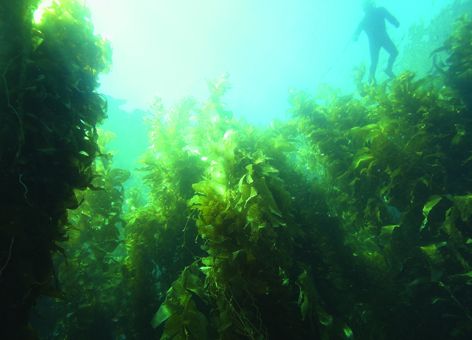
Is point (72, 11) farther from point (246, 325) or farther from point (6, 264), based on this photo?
point (246, 325)

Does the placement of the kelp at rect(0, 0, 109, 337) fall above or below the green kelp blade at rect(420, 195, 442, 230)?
above

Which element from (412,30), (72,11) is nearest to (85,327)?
(72,11)

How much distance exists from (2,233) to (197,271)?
1.85 meters

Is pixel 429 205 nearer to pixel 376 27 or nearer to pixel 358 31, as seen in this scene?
pixel 358 31

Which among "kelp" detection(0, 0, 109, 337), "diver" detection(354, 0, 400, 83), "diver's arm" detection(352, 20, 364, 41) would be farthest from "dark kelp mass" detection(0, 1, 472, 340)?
"diver" detection(354, 0, 400, 83)

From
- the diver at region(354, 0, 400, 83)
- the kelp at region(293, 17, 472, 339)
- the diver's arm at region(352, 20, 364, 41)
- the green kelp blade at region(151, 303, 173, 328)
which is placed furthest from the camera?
the diver at region(354, 0, 400, 83)

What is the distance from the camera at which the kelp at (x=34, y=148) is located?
1.65m

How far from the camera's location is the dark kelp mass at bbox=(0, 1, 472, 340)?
192cm

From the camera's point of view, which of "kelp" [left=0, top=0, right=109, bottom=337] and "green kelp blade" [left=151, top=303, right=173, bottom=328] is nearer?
"kelp" [left=0, top=0, right=109, bottom=337]

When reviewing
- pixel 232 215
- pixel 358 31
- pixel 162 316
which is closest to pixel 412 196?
pixel 232 215

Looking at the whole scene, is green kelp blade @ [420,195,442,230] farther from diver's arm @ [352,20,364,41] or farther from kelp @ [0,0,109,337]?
diver's arm @ [352,20,364,41]

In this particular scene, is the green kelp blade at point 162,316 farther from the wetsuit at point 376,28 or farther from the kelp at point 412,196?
the wetsuit at point 376,28

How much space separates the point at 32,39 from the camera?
6.70ft

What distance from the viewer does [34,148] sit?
192 centimetres
